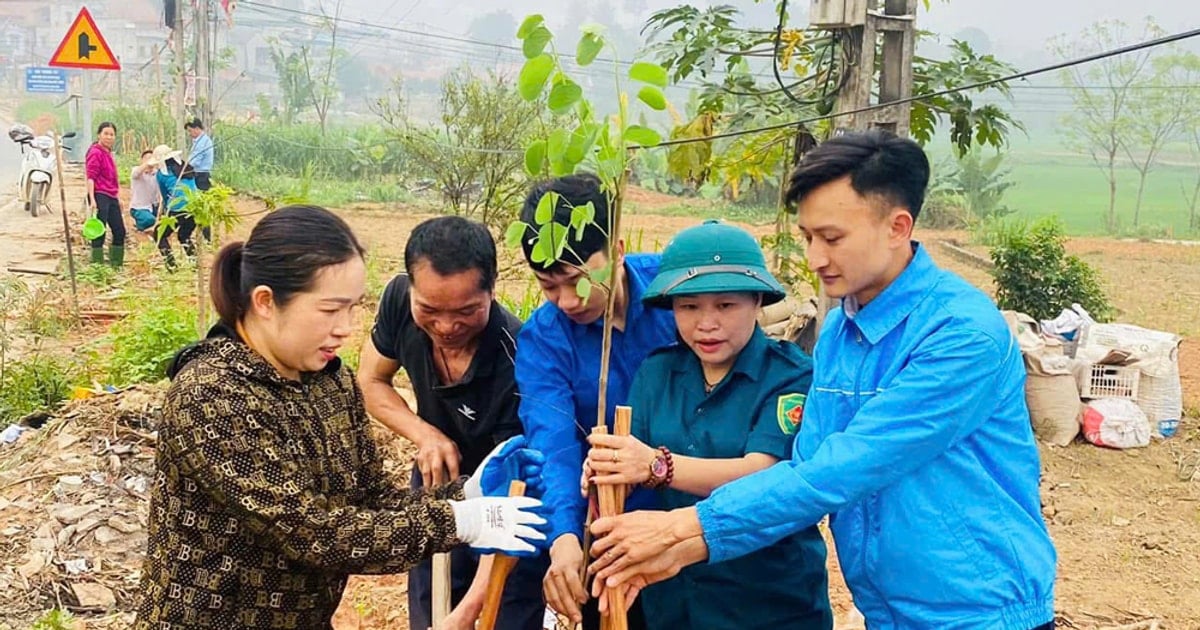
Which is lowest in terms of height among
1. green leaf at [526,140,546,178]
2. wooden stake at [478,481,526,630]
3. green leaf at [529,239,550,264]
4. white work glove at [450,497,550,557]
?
wooden stake at [478,481,526,630]

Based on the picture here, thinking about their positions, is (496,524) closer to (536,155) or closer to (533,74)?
(536,155)

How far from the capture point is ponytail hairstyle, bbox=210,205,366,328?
1789 mm

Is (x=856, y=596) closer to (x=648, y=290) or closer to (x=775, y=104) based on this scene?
(x=648, y=290)

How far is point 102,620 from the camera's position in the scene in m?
3.74

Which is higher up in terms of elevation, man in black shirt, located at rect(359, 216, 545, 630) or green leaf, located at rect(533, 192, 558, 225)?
green leaf, located at rect(533, 192, 558, 225)

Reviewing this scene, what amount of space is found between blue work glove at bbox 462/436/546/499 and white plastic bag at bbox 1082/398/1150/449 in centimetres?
494

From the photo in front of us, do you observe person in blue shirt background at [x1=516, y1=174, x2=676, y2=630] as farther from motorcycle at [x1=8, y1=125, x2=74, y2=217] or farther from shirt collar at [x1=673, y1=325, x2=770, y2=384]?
motorcycle at [x1=8, y1=125, x2=74, y2=217]

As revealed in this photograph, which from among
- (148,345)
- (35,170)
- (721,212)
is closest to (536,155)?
(148,345)

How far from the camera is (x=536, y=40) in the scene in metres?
1.78

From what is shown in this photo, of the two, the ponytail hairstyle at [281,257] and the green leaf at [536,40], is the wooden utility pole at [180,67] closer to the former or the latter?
the ponytail hairstyle at [281,257]

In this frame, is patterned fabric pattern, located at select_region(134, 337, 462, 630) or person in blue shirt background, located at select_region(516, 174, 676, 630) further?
person in blue shirt background, located at select_region(516, 174, 676, 630)

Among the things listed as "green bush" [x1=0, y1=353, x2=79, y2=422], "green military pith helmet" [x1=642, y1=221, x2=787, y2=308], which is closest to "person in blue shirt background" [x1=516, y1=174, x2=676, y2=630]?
"green military pith helmet" [x1=642, y1=221, x2=787, y2=308]

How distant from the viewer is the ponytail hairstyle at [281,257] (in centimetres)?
179

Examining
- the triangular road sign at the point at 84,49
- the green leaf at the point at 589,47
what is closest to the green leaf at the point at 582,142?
the green leaf at the point at 589,47
